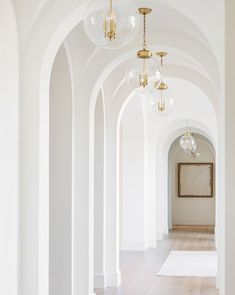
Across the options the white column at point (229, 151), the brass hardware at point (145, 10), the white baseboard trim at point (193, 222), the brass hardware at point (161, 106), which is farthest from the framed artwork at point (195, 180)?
the white column at point (229, 151)

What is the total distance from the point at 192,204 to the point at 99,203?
61.0 ft

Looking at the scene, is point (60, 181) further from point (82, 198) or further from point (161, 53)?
point (161, 53)

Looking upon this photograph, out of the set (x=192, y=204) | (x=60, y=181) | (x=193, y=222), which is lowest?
(x=193, y=222)

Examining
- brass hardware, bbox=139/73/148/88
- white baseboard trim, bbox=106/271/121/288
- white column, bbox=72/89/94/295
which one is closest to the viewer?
brass hardware, bbox=139/73/148/88

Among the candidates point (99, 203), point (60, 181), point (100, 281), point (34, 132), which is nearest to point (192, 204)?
point (100, 281)

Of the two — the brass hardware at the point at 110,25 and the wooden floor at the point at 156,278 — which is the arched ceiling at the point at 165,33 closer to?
the brass hardware at the point at 110,25

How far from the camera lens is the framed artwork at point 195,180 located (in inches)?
1180

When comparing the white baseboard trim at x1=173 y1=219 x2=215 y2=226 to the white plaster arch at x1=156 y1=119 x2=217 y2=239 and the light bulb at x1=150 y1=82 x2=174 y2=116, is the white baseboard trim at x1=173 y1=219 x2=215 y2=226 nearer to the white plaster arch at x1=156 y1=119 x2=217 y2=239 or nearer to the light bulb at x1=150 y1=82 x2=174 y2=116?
A: the white plaster arch at x1=156 y1=119 x2=217 y2=239

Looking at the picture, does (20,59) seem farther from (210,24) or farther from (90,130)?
(90,130)

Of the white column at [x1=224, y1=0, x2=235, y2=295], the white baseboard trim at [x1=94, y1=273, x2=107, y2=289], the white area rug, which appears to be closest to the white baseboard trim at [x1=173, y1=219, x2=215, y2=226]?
the white area rug

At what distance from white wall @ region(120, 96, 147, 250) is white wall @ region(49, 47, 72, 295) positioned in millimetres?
8419

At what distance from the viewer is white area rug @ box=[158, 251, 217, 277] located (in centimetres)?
1406

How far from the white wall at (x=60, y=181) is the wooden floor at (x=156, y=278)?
2234 millimetres

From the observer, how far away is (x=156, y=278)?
1324 cm
